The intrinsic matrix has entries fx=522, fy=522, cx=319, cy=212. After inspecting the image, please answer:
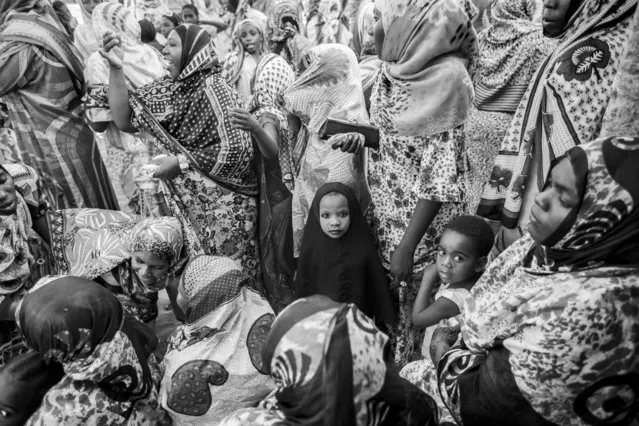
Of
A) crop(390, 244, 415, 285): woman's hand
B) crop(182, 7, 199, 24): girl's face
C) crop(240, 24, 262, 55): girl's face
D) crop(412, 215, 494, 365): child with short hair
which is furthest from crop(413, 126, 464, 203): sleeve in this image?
crop(182, 7, 199, 24): girl's face

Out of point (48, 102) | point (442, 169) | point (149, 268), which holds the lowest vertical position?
point (149, 268)

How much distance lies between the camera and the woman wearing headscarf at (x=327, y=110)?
281cm

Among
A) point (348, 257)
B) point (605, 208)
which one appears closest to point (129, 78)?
point (348, 257)

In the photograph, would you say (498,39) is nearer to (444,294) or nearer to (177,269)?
(444,294)

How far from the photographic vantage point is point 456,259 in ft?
7.20

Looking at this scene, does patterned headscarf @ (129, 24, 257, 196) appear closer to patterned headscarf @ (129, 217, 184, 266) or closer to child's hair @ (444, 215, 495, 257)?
patterned headscarf @ (129, 217, 184, 266)

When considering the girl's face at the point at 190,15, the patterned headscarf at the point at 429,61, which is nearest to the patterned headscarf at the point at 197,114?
the patterned headscarf at the point at 429,61

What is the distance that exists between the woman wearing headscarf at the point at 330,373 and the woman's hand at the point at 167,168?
172cm

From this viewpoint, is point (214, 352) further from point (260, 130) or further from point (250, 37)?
point (250, 37)

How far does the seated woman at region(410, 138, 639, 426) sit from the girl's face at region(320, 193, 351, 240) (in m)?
1.13

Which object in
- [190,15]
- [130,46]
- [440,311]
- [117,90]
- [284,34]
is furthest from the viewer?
[190,15]

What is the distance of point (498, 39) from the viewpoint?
3.58 metres

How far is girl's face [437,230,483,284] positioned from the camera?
217cm

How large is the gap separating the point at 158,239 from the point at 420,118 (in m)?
1.50
